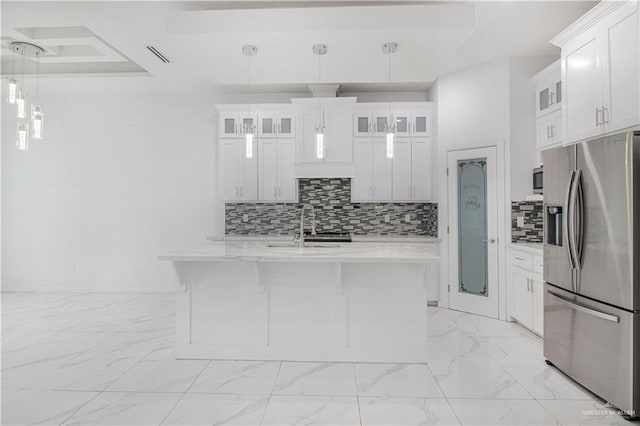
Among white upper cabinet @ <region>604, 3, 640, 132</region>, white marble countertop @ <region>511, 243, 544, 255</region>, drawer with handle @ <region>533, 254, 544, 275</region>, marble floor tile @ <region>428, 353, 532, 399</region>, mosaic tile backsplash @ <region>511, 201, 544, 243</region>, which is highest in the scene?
white upper cabinet @ <region>604, 3, 640, 132</region>

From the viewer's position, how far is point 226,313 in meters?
3.02

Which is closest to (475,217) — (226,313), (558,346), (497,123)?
(497,123)

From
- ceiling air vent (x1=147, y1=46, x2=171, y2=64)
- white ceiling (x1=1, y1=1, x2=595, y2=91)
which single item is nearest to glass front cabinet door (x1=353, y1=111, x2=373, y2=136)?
white ceiling (x1=1, y1=1, x2=595, y2=91)

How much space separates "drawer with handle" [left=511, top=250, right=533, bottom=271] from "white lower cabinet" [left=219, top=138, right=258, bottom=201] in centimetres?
338

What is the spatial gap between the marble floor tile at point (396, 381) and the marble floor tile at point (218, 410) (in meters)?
0.72

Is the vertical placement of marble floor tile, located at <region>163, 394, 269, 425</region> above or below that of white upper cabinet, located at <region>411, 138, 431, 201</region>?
below

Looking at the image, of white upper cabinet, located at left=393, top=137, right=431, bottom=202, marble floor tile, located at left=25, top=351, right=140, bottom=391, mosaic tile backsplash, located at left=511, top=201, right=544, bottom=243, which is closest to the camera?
marble floor tile, located at left=25, top=351, right=140, bottom=391

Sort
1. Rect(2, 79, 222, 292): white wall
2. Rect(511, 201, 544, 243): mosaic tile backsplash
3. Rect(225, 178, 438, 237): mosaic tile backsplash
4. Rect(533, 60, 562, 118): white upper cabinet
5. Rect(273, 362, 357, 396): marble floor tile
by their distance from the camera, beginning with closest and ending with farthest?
Rect(273, 362, 357, 396): marble floor tile → Rect(533, 60, 562, 118): white upper cabinet → Rect(511, 201, 544, 243): mosaic tile backsplash → Rect(225, 178, 438, 237): mosaic tile backsplash → Rect(2, 79, 222, 292): white wall

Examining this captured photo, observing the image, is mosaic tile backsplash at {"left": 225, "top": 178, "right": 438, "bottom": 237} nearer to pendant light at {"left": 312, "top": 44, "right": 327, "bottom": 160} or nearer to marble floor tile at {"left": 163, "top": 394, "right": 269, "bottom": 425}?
pendant light at {"left": 312, "top": 44, "right": 327, "bottom": 160}

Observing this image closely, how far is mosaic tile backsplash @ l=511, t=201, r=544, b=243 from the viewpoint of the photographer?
4113mm

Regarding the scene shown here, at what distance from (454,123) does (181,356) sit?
404 cm

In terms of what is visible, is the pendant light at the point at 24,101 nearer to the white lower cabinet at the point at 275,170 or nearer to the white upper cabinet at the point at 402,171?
the white lower cabinet at the point at 275,170

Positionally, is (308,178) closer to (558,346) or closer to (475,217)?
(475,217)

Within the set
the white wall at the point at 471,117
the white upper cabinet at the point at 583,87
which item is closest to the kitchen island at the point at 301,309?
the white upper cabinet at the point at 583,87
